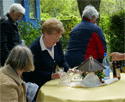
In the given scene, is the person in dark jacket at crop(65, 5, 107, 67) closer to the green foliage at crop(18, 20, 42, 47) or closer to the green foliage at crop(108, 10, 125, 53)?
the green foliage at crop(18, 20, 42, 47)

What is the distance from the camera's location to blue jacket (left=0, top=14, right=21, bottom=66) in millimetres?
3855

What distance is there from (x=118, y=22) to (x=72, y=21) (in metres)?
1.71

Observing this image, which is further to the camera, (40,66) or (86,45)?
(86,45)

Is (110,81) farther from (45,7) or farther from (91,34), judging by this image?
(45,7)

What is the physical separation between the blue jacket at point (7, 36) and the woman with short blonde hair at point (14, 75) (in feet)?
6.50

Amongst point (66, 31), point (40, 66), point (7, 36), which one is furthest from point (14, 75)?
point (66, 31)

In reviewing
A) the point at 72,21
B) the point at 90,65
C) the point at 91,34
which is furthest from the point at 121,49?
the point at 90,65

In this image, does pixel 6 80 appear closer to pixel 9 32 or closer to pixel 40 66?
pixel 40 66

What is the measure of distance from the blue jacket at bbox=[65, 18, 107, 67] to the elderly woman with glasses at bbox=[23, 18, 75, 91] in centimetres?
55

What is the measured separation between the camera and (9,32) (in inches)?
156

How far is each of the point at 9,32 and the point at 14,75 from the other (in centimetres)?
226

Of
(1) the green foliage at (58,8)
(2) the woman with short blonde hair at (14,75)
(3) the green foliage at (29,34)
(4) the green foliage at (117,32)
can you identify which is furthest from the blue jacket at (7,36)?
(1) the green foliage at (58,8)

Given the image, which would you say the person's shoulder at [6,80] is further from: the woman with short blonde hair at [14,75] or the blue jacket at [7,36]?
A: the blue jacket at [7,36]

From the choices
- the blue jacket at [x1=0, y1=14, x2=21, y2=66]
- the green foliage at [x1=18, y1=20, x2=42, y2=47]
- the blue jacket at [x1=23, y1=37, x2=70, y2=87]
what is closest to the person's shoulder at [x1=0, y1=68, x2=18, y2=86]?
the blue jacket at [x1=23, y1=37, x2=70, y2=87]
